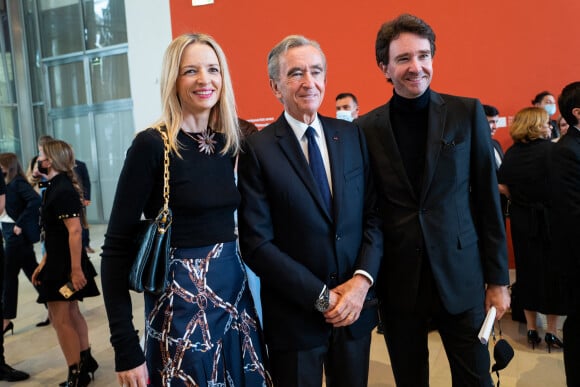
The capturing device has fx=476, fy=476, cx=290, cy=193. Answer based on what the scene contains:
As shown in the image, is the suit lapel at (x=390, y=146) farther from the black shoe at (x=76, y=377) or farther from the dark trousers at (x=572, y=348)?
the black shoe at (x=76, y=377)

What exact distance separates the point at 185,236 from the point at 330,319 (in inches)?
Answer: 22.6

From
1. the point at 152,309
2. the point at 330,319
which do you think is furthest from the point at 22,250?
the point at 330,319

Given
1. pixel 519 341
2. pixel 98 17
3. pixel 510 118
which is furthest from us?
pixel 98 17

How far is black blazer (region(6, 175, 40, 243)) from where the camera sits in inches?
184

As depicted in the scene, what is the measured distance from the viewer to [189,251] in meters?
1.61

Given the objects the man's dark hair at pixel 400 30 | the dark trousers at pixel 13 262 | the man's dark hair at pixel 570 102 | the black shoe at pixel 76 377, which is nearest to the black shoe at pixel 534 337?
the man's dark hair at pixel 570 102

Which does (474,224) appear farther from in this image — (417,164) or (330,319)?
(330,319)

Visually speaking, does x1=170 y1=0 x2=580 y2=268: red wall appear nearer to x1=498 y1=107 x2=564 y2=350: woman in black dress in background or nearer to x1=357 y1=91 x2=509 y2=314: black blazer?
x1=498 y1=107 x2=564 y2=350: woman in black dress in background

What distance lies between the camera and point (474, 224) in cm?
192

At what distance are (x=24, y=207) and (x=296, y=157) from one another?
164 inches

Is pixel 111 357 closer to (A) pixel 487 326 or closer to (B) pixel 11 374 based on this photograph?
(B) pixel 11 374

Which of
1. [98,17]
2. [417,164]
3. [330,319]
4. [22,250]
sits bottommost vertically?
[22,250]

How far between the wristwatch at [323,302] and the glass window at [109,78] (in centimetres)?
1079

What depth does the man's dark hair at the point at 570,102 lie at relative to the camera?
248 cm
